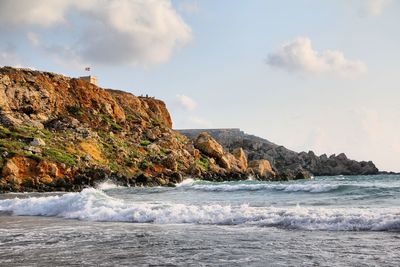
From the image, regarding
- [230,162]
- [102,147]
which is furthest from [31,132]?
[230,162]

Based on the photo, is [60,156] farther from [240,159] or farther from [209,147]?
[240,159]

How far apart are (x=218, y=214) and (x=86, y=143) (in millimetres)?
54068

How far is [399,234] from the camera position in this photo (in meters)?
14.2

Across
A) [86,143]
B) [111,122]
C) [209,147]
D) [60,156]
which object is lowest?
[60,156]

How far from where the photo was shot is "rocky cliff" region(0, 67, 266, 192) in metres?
54.0

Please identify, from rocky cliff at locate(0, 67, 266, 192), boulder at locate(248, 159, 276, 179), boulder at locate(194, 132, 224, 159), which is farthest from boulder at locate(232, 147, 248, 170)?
boulder at locate(194, 132, 224, 159)

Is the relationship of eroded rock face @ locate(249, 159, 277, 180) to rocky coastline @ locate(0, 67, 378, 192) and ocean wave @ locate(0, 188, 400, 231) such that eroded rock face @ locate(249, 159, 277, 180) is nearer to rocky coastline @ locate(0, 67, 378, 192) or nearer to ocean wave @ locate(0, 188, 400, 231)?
rocky coastline @ locate(0, 67, 378, 192)

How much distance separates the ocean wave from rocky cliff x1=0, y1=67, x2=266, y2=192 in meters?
26.2

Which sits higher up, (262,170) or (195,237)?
(262,170)

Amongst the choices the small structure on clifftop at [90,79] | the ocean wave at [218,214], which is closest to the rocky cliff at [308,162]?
the small structure on clifftop at [90,79]

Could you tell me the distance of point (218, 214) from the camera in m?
19.3

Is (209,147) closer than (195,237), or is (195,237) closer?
(195,237)

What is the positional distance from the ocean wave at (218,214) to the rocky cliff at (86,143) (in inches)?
1030

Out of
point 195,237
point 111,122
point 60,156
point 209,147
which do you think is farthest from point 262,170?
point 195,237
